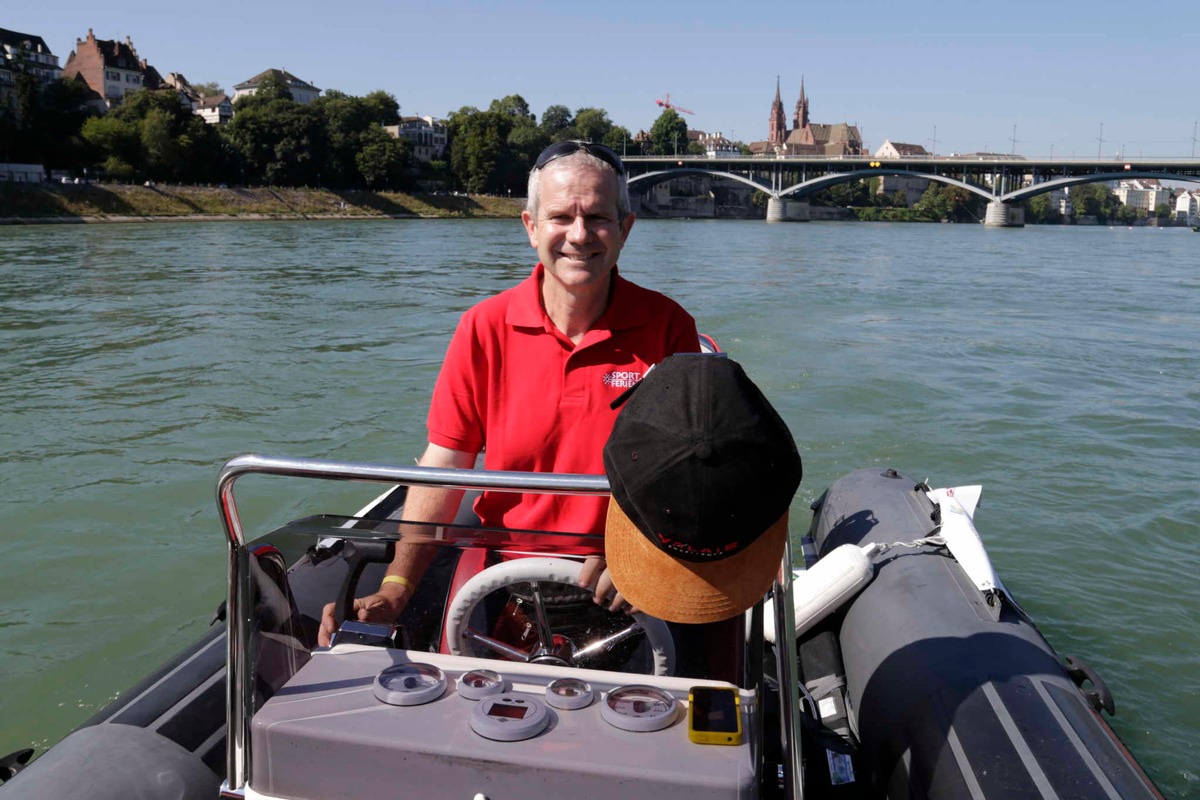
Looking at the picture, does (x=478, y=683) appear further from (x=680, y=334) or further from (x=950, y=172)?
(x=950, y=172)

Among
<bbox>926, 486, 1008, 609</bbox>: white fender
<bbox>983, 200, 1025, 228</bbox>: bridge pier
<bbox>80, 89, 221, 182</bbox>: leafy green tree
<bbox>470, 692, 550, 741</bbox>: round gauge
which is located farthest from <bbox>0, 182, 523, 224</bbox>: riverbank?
<bbox>470, 692, 550, 741</bbox>: round gauge

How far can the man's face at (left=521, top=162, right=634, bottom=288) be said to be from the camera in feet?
8.04

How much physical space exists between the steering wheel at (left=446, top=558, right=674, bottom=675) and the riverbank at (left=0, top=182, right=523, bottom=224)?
42.5m

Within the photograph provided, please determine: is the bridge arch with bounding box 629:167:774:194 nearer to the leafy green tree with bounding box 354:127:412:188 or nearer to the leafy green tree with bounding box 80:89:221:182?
→ the leafy green tree with bounding box 354:127:412:188

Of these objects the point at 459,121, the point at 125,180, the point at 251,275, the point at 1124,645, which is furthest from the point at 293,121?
the point at 1124,645

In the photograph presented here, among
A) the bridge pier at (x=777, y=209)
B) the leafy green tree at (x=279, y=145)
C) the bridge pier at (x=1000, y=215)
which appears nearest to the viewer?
the leafy green tree at (x=279, y=145)

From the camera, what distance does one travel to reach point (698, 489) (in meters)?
1.47

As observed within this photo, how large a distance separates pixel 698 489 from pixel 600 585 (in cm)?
52

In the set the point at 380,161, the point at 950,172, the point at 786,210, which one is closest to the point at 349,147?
the point at 380,161

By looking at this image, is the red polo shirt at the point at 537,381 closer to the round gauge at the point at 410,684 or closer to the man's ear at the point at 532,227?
the man's ear at the point at 532,227

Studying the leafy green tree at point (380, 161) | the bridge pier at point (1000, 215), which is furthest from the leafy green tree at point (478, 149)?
the bridge pier at point (1000, 215)

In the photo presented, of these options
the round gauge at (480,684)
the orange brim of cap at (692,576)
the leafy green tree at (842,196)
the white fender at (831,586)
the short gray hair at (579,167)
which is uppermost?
the leafy green tree at (842,196)

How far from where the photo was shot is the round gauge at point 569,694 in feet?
5.81

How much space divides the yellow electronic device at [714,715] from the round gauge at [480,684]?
1.11 feet
